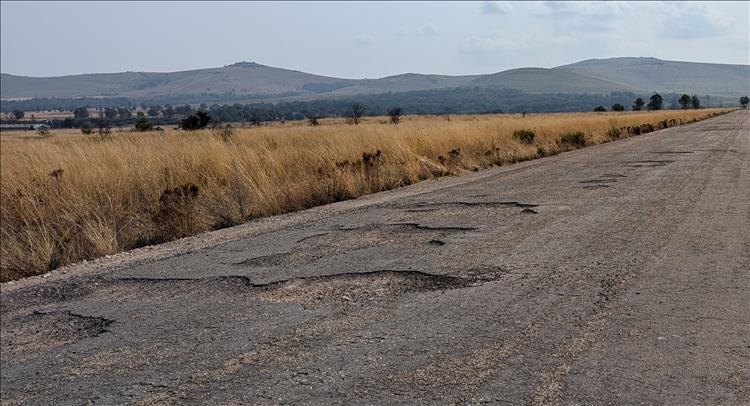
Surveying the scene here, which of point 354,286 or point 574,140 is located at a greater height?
point 574,140

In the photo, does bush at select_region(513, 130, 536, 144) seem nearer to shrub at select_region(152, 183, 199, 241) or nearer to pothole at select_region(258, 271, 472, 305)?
shrub at select_region(152, 183, 199, 241)

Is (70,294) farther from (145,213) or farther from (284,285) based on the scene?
(145,213)

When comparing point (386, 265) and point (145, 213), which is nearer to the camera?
point (386, 265)

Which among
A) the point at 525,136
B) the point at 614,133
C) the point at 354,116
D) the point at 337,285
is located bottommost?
the point at 337,285

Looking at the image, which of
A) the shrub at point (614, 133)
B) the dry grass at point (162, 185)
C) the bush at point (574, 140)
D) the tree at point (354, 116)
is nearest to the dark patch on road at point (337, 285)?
the dry grass at point (162, 185)

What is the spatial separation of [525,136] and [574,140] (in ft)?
9.28

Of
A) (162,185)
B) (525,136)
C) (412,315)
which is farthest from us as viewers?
(525,136)

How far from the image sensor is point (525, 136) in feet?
79.3

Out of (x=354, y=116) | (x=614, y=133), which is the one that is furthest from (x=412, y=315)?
(x=354, y=116)

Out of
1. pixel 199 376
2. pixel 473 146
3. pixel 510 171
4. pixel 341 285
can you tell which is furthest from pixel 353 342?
pixel 473 146

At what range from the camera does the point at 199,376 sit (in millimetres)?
3742

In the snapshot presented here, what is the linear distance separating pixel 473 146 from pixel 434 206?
1053cm

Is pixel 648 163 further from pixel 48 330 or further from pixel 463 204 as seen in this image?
pixel 48 330

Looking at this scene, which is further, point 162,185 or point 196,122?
point 196,122
